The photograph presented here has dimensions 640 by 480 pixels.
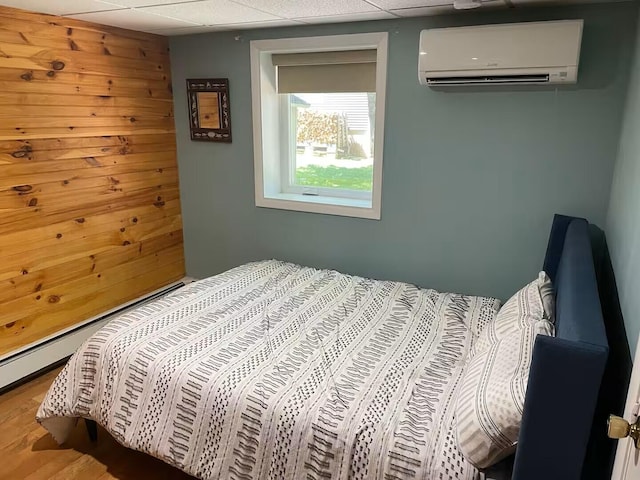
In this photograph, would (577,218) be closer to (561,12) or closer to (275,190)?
(561,12)

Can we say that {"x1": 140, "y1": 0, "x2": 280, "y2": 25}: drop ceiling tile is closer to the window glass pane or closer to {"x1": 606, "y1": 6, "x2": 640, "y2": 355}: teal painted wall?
the window glass pane

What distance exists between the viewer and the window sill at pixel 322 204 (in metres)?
3.09

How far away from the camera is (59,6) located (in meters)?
2.42

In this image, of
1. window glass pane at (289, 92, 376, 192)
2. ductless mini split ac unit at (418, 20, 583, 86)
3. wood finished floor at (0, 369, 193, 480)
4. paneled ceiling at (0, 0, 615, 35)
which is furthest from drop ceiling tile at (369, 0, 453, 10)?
wood finished floor at (0, 369, 193, 480)

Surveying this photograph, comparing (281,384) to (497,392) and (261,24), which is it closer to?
(497,392)

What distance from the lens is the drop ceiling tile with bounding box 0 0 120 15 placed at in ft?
7.63

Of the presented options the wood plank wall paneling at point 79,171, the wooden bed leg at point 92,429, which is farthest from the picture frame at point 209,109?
the wooden bed leg at point 92,429

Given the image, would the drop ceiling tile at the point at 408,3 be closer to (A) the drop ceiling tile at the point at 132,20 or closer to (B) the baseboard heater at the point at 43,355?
(A) the drop ceiling tile at the point at 132,20

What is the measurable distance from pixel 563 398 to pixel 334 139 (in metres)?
2.43

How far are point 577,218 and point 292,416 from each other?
1729mm

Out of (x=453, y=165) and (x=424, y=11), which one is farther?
(x=453, y=165)

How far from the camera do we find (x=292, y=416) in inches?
68.2

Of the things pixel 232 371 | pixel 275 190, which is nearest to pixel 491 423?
pixel 232 371

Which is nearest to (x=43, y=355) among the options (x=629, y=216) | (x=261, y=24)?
(x=261, y=24)
